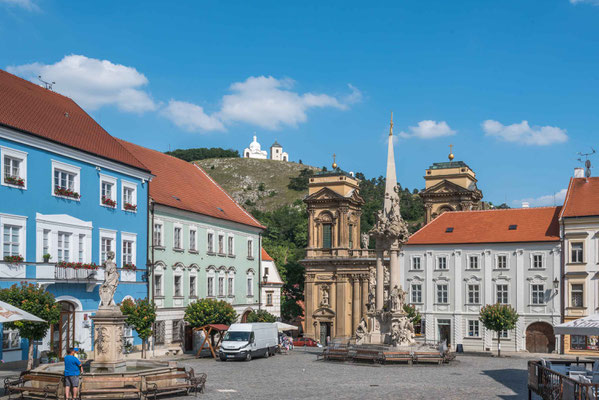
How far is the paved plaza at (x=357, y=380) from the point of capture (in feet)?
76.1

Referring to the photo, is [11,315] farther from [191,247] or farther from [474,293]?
[474,293]

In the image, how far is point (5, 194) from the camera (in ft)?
97.5

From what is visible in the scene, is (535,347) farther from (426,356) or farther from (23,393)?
(23,393)

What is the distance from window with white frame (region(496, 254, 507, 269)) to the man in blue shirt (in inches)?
1521

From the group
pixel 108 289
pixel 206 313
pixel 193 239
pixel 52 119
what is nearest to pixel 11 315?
pixel 108 289

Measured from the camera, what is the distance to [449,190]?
6356cm

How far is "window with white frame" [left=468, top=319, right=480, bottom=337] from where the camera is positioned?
5231cm

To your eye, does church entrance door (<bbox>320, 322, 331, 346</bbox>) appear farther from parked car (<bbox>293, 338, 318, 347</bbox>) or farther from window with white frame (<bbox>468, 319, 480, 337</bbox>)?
window with white frame (<bbox>468, 319, 480, 337</bbox>)

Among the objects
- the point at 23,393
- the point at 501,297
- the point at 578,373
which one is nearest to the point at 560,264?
the point at 501,297

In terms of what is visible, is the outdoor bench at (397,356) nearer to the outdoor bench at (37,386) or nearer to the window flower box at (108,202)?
the window flower box at (108,202)

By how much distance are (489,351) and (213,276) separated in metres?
19.9

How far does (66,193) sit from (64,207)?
0.65 m

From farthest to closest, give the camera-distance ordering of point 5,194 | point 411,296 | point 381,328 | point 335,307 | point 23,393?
1. point 335,307
2. point 411,296
3. point 381,328
4. point 5,194
5. point 23,393

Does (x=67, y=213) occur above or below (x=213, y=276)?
above
